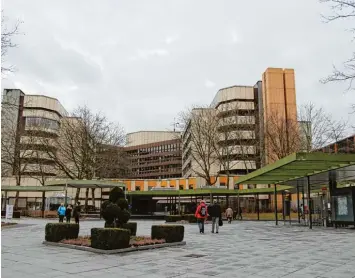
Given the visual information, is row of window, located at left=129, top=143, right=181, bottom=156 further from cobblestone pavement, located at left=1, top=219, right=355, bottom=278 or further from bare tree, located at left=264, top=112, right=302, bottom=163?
cobblestone pavement, located at left=1, top=219, right=355, bottom=278

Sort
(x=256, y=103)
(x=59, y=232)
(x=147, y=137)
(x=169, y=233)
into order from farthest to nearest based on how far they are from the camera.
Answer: (x=147, y=137), (x=256, y=103), (x=59, y=232), (x=169, y=233)

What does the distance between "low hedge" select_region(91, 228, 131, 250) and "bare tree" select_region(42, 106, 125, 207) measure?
101 ft

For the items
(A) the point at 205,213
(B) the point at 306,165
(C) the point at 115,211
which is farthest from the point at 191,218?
(C) the point at 115,211

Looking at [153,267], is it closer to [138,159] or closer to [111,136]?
[111,136]

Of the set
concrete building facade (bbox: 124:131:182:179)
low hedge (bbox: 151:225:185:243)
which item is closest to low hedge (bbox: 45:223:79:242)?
low hedge (bbox: 151:225:185:243)

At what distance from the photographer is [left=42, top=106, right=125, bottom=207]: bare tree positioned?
141ft

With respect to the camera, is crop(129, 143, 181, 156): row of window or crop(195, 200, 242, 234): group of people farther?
crop(129, 143, 181, 156): row of window

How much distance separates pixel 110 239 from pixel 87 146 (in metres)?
31.8

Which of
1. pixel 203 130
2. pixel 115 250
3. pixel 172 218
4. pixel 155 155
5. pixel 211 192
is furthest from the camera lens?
pixel 155 155

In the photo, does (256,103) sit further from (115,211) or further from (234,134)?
(115,211)

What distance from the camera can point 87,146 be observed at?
42.8 meters

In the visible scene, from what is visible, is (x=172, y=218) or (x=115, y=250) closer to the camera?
(x=115, y=250)

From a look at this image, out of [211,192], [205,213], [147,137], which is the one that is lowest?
[205,213]

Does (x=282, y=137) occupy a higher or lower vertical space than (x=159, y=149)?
lower
